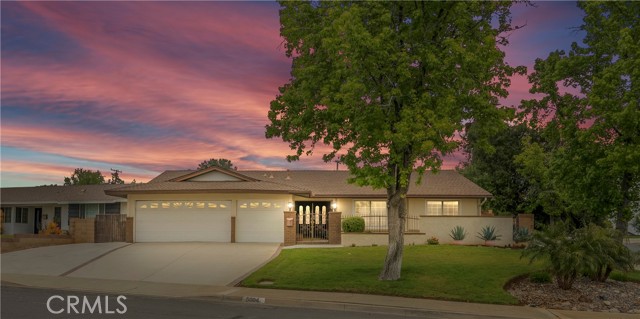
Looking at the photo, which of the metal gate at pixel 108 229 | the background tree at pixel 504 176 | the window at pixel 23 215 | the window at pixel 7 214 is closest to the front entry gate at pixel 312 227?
the metal gate at pixel 108 229

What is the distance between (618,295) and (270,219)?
17467 millimetres

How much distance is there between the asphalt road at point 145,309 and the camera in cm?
1322

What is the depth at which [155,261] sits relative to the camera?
23.7 m

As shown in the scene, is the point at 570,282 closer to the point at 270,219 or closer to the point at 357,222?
the point at 357,222

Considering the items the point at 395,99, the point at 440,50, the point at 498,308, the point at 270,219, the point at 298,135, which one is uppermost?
the point at 440,50

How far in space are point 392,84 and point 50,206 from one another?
117ft

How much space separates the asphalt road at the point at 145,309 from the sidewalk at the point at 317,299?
0.47m

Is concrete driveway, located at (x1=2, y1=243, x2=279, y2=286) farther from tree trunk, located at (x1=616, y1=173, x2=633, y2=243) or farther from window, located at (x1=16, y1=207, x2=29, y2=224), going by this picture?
window, located at (x1=16, y1=207, x2=29, y2=224)

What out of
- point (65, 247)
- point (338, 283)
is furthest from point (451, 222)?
point (65, 247)

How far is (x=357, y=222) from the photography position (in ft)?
98.4

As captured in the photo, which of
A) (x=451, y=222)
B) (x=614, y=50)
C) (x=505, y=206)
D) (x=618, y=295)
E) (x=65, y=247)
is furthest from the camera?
(x=505, y=206)

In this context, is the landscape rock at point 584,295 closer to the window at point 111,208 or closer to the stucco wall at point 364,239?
the stucco wall at point 364,239

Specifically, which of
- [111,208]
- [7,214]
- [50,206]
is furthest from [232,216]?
[7,214]

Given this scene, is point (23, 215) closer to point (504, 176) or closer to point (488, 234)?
point (488, 234)
